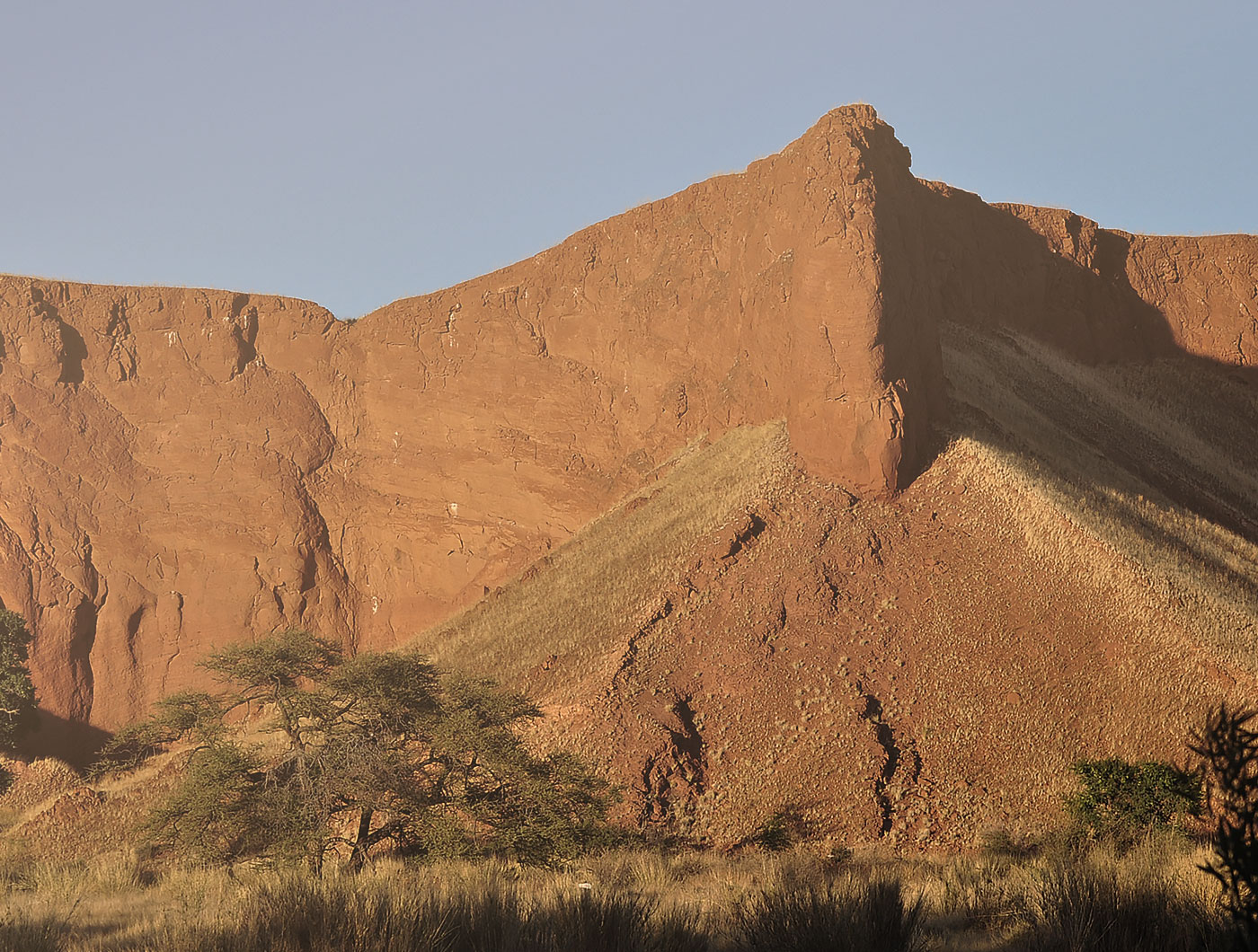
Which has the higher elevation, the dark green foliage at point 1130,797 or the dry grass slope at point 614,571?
the dry grass slope at point 614,571

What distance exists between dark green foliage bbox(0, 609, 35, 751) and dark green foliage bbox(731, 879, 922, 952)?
25.6m

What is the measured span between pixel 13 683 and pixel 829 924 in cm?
2652

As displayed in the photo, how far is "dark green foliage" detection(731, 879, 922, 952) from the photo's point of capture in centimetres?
698

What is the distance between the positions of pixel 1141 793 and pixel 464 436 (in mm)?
21989

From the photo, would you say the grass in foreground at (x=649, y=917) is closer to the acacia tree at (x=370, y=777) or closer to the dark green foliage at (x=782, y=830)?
the acacia tree at (x=370, y=777)

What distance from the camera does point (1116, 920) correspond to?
7.12 metres

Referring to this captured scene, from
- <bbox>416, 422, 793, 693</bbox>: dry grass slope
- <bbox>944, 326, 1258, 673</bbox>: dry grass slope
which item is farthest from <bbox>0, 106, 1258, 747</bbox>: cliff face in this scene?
<bbox>944, 326, 1258, 673</bbox>: dry grass slope

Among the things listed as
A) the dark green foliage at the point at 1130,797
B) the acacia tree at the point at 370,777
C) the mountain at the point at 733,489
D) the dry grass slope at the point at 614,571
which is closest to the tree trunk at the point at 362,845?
the acacia tree at the point at 370,777

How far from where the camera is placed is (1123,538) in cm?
2003

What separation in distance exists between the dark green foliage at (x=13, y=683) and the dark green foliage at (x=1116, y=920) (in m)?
26.8

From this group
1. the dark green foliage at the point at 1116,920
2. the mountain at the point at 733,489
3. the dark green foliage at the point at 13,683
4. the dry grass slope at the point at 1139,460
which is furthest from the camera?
the dark green foliage at the point at 13,683

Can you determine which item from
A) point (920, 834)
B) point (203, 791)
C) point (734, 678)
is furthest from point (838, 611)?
point (203, 791)

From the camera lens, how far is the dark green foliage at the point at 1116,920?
6719mm

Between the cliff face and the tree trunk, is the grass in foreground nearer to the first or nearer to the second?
the tree trunk
